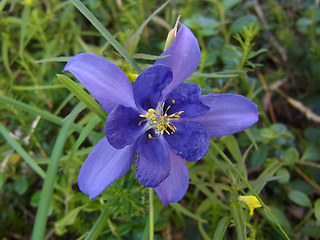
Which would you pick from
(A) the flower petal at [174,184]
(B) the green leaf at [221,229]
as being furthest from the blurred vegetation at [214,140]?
(A) the flower petal at [174,184]

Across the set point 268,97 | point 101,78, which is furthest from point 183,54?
point 268,97

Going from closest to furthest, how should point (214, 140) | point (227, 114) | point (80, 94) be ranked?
point (80, 94)
point (227, 114)
point (214, 140)

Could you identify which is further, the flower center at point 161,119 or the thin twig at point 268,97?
the thin twig at point 268,97

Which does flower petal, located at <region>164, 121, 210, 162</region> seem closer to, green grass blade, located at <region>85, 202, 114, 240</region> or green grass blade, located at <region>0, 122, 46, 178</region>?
green grass blade, located at <region>85, 202, 114, 240</region>

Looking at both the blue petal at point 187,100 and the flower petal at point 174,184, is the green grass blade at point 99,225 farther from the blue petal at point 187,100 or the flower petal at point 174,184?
the blue petal at point 187,100

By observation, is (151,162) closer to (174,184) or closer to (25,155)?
(174,184)

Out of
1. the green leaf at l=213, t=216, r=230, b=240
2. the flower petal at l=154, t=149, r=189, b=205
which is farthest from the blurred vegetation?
the flower petal at l=154, t=149, r=189, b=205

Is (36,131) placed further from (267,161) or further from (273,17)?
(273,17)
